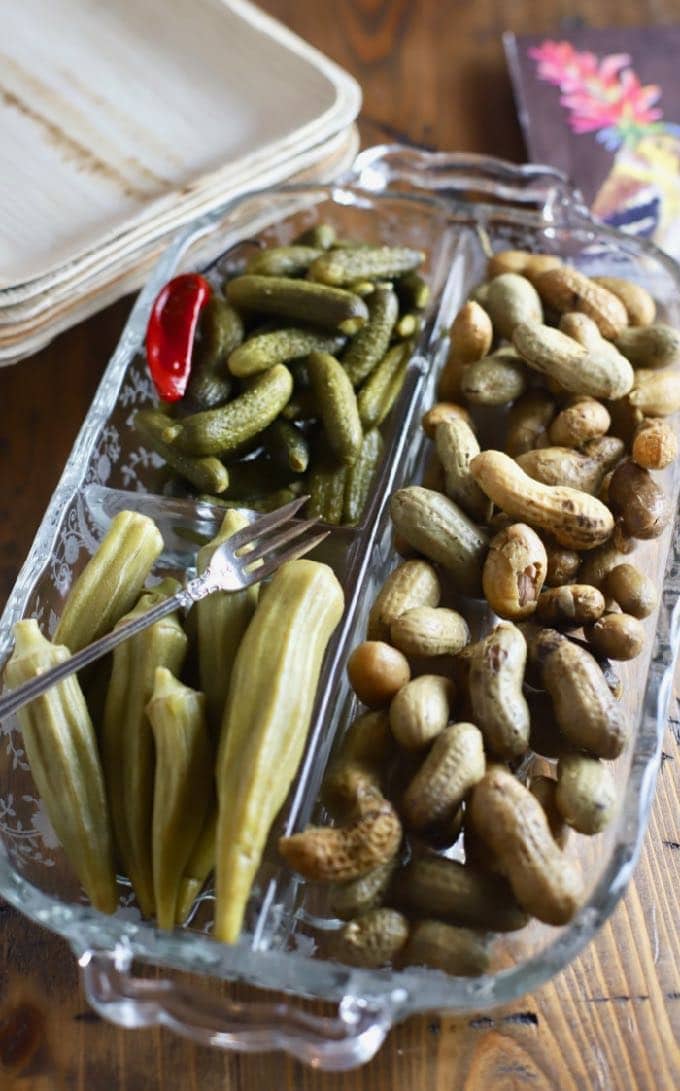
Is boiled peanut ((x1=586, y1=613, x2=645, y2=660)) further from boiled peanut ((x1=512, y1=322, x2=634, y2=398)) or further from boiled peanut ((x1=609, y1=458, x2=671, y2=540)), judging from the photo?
boiled peanut ((x1=512, y1=322, x2=634, y2=398))

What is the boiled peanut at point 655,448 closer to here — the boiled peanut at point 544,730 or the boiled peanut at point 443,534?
the boiled peanut at point 443,534

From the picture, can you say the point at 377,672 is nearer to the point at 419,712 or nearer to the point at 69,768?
the point at 419,712

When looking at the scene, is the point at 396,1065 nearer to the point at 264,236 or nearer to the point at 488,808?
the point at 488,808

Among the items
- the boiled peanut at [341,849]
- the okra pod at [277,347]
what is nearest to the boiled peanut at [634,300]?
the okra pod at [277,347]

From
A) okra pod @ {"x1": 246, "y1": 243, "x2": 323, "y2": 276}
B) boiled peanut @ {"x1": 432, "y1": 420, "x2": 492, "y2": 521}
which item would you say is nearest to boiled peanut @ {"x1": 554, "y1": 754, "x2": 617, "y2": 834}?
boiled peanut @ {"x1": 432, "y1": 420, "x2": 492, "y2": 521}

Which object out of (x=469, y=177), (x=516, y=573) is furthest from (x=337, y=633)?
(x=469, y=177)
